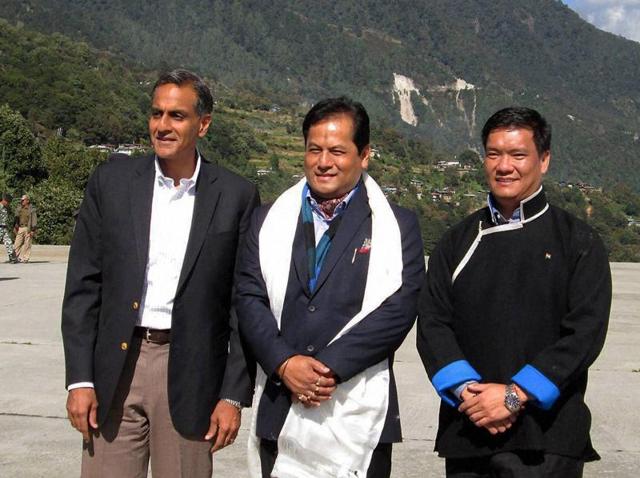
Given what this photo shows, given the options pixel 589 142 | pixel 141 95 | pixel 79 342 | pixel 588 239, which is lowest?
pixel 79 342

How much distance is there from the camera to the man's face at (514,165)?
2.70 metres

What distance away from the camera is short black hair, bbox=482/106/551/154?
272 cm

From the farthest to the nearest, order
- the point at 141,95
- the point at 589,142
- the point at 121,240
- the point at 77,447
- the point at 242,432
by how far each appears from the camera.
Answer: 1. the point at 589,142
2. the point at 141,95
3. the point at 242,432
4. the point at 77,447
5. the point at 121,240

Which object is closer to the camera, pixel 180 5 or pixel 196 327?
pixel 196 327

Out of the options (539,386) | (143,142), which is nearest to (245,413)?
(539,386)

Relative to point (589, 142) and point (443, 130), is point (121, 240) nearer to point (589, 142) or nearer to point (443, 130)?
point (589, 142)

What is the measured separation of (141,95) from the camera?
277 ft

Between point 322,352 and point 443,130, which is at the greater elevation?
point 443,130

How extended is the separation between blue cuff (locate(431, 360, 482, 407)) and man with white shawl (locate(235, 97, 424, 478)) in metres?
Result: 0.20

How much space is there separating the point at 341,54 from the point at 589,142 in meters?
60.1

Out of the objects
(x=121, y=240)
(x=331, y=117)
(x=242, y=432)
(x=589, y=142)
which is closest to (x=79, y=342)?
(x=121, y=240)

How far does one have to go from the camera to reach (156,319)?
284 cm

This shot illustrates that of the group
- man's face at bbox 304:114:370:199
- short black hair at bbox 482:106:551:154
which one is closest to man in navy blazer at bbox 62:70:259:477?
man's face at bbox 304:114:370:199

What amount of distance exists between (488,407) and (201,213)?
3.67 feet
